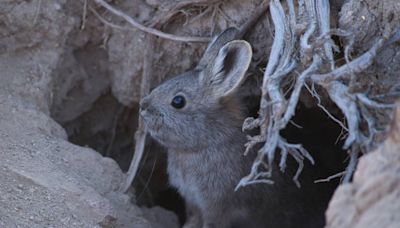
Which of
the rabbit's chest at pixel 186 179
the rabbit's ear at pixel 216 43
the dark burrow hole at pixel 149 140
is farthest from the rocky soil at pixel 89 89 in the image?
the rabbit's chest at pixel 186 179

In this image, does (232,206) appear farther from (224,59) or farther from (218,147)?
(224,59)

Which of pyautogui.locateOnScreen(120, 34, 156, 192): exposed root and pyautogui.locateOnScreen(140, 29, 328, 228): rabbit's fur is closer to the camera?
pyautogui.locateOnScreen(140, 29, 328, 228): rabbit's fur

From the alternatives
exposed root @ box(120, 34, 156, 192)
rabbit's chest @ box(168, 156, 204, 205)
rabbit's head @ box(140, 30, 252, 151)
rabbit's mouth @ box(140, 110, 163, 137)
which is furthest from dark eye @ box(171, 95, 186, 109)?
exposed root @ box(120, 34, 156, 192)

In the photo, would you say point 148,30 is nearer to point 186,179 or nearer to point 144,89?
point 144,89

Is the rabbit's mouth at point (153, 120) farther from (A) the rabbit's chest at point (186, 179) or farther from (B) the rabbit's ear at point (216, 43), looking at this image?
(B) the rabbit's ear at point (216, 43)

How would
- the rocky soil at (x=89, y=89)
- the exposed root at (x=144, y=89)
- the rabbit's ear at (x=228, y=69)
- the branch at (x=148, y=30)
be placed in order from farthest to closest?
the exposed root at (x=144, y=89)
the branch at (x=148, y=30)
the rabbit's ear at (x=228, y=69)
the rocky soil at (x=89, y=89)

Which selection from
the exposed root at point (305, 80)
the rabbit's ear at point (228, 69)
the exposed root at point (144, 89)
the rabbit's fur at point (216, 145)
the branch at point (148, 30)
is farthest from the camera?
the exposed root at point (144, 89)

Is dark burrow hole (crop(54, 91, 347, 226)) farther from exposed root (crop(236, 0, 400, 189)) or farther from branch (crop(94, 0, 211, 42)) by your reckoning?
exposed root (crop(236, 0, 400, 189))
